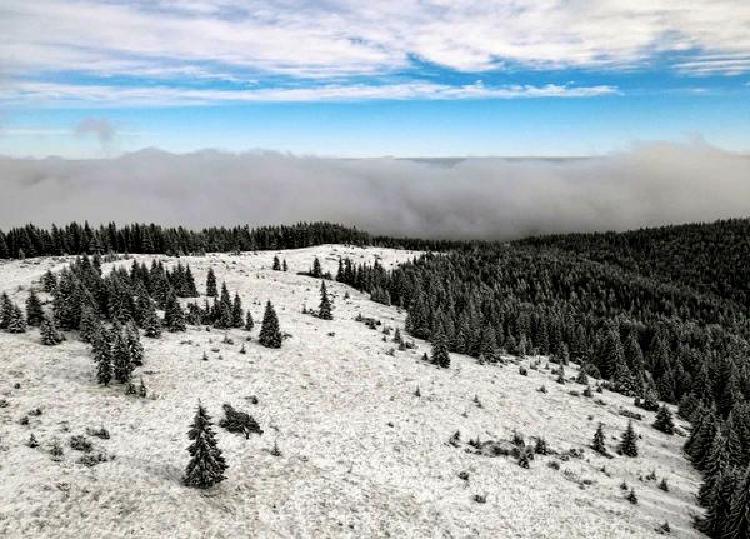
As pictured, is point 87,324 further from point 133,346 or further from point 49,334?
point 133,346

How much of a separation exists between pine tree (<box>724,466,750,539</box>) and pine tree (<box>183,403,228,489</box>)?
34660mm

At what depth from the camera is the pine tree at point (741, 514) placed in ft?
102

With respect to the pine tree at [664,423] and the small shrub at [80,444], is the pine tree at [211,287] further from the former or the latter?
the pine tree at [664,423]

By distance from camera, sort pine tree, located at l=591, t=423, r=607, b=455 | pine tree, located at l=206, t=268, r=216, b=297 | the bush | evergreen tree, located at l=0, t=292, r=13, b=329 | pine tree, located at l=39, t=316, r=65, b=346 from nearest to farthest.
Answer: the bush
pine tree, located at l=591, t=423, r=607, b=455
pine tree, located at l=39, t=316, r=65, b=346
evergreen tree, located at l=0, t=292, r=13, b=329
pine tree, located at l=206, t=268, r=216, b=297

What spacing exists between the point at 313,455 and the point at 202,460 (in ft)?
31.7

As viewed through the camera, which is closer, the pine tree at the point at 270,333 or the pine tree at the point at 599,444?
the pine tree at the point at 599,444

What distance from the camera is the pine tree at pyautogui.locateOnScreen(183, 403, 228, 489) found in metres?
27.2

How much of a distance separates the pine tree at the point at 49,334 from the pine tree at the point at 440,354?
4418 cm

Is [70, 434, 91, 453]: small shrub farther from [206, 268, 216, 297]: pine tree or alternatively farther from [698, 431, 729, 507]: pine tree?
[206, 268, 216, 297]: pine tree

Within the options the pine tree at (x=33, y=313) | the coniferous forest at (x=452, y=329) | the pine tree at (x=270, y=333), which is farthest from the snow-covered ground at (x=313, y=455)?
the pine tree at (x=33, y=313)

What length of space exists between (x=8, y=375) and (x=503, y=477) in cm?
4135

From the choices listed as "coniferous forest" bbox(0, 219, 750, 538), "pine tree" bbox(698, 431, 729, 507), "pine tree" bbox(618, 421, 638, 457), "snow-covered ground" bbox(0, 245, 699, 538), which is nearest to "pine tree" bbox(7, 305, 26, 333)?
"coniferous forest" bbox(0, 219, 750, 538)

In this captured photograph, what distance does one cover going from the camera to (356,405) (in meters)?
45.2

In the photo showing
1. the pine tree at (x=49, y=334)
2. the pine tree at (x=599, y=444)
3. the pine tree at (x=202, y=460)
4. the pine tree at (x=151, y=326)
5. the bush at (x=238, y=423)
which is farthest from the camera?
the pine tree at (x=151, y=326)
